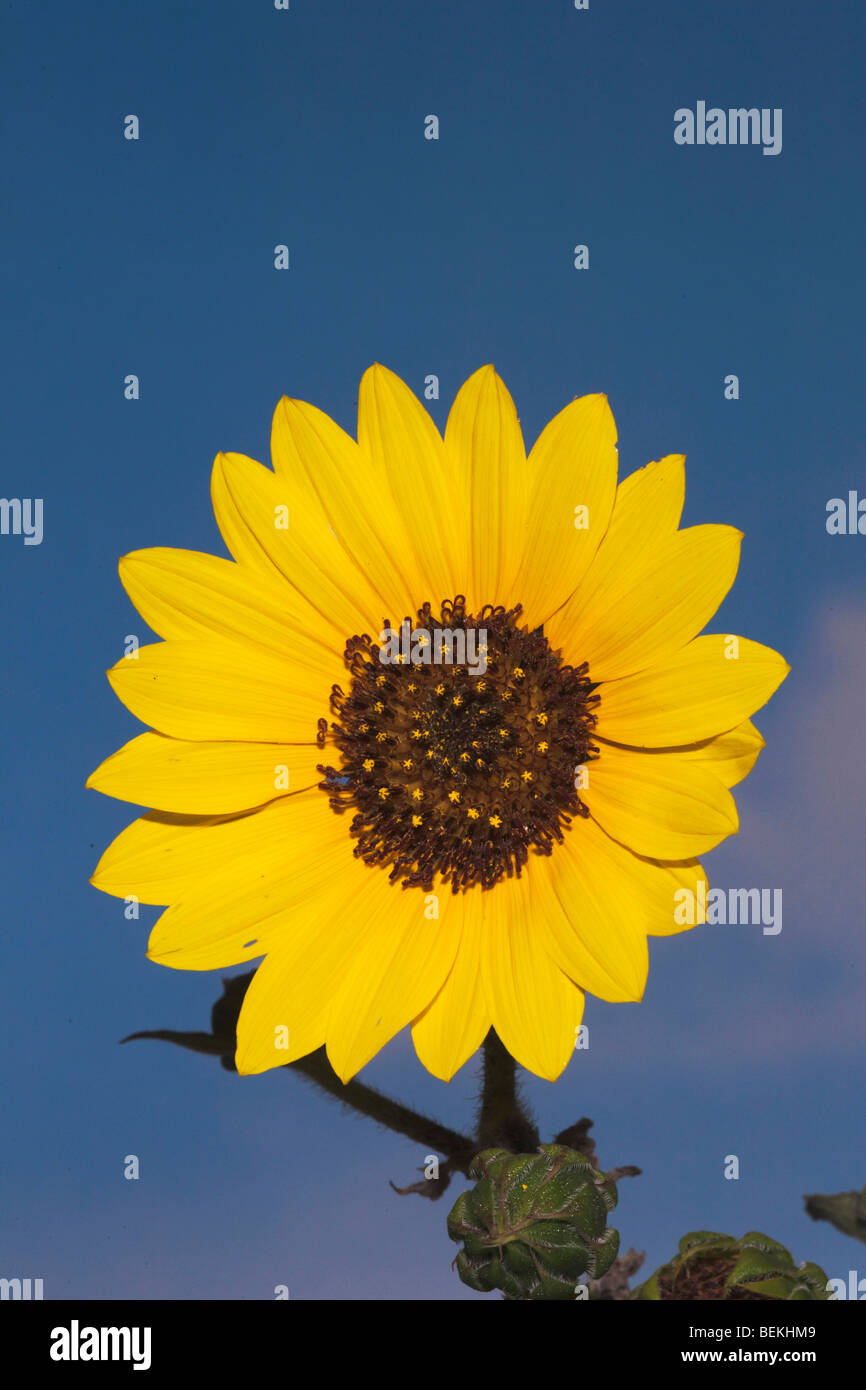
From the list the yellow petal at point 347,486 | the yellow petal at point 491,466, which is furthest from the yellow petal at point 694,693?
the yellow petal at point 347,486

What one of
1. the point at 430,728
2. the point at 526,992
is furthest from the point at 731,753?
the point at 430,728

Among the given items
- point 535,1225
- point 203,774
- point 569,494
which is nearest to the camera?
point 535,1225

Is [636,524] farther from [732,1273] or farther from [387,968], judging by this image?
[732,1273]

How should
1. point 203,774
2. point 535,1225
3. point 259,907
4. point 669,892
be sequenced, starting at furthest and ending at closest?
point 203,774, point 259,907, point 669,892, point 535,1225
